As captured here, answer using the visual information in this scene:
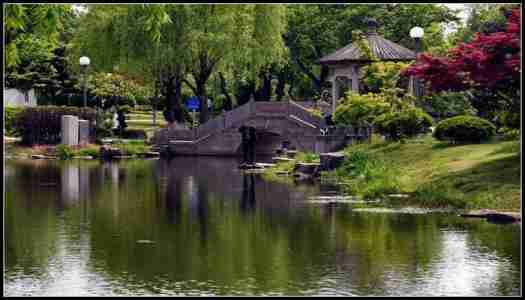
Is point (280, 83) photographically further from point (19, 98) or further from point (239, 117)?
point (239, 117)

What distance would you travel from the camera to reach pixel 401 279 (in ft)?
64.3

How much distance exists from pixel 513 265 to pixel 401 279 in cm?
241

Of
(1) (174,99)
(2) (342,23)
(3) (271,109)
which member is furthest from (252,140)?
(2) (342,23)

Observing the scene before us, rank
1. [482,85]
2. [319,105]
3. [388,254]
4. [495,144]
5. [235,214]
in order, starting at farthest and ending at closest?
[319,105] < [495,144] < [482,85] < [235,214] < [388,254]

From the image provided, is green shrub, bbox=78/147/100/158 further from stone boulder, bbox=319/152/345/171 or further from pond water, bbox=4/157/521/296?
pond water, bbox=4/157/521/296

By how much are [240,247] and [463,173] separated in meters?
11.2

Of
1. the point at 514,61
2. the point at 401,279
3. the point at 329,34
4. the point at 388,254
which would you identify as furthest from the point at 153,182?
the point at 329,34

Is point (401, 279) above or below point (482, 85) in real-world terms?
below

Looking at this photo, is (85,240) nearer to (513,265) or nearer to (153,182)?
(513,265)

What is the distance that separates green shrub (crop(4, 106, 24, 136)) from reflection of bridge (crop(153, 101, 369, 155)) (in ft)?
26.1

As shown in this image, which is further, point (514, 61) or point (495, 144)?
point (495, 144)

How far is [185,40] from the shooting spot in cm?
6462

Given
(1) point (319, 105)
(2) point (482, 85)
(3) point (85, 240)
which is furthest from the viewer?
(1) point (319, 105)

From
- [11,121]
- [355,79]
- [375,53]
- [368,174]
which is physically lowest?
[368,174]
